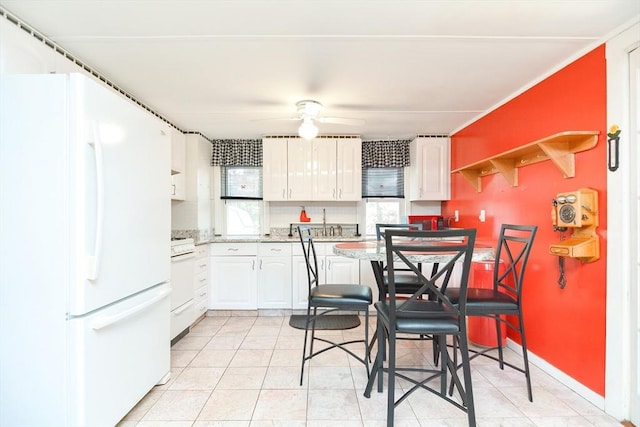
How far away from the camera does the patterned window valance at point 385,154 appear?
167 inches

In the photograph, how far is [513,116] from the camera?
2711 mm

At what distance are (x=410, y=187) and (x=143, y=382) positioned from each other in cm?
359

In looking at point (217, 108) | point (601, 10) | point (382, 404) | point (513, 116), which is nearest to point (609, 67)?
point (601, 10)

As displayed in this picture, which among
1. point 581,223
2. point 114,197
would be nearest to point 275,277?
point 114,197

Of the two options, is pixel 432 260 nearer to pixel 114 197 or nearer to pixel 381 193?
pixel 114 197

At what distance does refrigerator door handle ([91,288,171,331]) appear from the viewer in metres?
1.49

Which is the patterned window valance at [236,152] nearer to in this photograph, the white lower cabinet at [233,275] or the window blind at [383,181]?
the white lower cabinet at [233,275]

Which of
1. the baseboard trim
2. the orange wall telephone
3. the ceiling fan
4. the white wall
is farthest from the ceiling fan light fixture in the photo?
the baseboard trim

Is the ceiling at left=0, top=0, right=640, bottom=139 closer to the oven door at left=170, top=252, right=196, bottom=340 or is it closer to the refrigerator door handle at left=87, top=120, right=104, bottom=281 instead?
the refrigerator door handle at left=87, top=120, right=104, bottom=281

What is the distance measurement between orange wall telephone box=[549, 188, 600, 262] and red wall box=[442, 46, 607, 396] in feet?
0.12

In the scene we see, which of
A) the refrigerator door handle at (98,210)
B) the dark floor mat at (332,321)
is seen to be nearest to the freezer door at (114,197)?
the refrigerator door handle at (98,210)

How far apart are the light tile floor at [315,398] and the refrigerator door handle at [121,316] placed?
643mm

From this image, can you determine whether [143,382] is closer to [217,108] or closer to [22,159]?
[22,159]

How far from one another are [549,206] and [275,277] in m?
2.77
